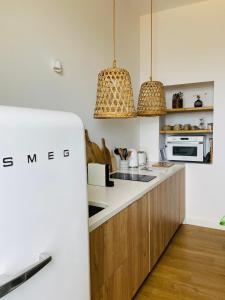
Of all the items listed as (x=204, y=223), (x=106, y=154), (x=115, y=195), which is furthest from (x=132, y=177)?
(x=204, y=223)

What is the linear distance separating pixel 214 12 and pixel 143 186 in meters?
2.31

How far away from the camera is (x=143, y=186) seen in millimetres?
1991

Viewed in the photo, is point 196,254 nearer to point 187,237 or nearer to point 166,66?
point 187,237

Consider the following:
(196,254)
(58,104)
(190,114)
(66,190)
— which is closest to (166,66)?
(190,114)

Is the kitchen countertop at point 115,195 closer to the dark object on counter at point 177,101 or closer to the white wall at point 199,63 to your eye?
the white wall at point 199,63

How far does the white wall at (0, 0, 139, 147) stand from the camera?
1.59m

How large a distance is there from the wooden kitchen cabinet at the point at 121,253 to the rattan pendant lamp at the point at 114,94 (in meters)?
0.67

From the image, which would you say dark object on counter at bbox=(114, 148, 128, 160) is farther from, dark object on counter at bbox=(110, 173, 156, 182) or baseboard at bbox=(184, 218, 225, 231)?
baseboard at bbox=(184, 218, 225, 231)

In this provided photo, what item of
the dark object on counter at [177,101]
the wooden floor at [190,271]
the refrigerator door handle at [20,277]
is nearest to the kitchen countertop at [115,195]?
the refrigerator door handle at [20,277]

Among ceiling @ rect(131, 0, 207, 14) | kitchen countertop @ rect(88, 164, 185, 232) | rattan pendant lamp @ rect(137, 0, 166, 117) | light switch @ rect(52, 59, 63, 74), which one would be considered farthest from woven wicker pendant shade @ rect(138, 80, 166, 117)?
ceiling @ rect(131, 0, 207, 14)

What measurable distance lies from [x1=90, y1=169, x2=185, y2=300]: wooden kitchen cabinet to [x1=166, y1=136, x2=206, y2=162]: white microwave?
73cm

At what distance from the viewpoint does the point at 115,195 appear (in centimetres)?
176

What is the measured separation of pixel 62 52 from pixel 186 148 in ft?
6.62

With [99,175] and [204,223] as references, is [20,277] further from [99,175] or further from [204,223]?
[204,223]
